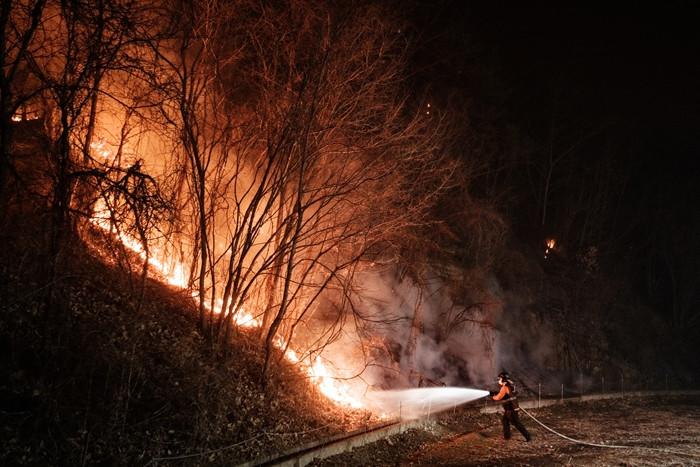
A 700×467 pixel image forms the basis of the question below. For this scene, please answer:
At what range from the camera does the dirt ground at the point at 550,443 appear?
11.6 meters

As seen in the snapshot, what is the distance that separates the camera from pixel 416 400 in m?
17.6

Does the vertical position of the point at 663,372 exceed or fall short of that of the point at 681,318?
it falls short

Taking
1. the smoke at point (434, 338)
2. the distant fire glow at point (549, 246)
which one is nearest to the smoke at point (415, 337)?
the smoke at point (434, 338)

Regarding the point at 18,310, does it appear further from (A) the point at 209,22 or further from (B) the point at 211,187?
(A) the point at 209,22

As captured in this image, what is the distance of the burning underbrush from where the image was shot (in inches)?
298

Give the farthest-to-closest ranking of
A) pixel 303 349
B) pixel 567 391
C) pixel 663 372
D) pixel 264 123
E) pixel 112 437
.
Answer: pixel 663 372
pixel 567 391
pixel 303 349
pixel 264 123
pixel 112 437

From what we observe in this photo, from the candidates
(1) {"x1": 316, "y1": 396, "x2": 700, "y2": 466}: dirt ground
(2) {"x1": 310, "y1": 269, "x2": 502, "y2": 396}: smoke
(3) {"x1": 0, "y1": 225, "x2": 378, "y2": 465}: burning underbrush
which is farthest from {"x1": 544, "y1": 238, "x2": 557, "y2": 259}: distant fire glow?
(3) {"x1": 0, "y1": 225, "x2": 378, "y2": 465}: burning underbrush

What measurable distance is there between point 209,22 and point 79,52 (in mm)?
3838

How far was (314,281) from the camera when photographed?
56.5 ft

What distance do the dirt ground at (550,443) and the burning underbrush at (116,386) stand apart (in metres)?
1.62

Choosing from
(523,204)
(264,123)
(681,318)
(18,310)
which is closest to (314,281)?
(264,123)

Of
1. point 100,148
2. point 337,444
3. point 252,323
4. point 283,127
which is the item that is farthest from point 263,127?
point 337,444

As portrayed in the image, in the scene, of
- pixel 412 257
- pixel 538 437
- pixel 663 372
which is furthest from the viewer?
pixel 663 372

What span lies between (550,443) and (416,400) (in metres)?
4.83
